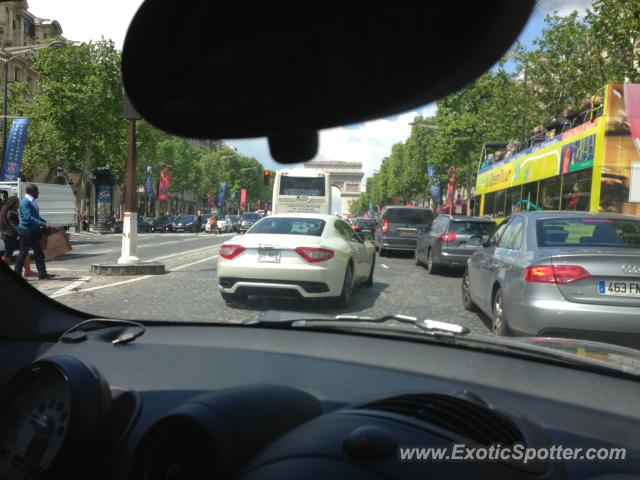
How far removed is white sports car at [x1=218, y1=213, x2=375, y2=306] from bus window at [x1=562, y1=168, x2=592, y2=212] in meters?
3.99

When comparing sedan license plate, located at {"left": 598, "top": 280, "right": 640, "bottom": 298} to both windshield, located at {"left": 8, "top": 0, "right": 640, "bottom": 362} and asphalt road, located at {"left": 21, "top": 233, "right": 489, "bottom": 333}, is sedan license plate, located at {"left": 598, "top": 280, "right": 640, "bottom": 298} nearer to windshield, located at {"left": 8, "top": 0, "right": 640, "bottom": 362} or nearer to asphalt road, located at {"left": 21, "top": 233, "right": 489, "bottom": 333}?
windshield, located at {"left": 8, "top": 0, "right": 640, "bottom": 362}

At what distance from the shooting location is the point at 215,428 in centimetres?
192

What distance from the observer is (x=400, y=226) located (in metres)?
18.5

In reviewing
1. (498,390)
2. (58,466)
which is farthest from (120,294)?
(498,390)

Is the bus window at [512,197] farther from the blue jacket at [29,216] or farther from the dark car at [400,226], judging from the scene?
the blue jacket at [29,216]

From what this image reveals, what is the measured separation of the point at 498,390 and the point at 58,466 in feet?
5.33

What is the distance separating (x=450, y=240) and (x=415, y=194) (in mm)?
5876

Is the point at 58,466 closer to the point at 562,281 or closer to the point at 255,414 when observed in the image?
the point at 255,414

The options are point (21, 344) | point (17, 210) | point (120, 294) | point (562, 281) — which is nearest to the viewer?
point (21, 344)

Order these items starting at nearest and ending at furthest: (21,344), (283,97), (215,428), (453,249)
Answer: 1. (283,97)
2. (215,428)
3. (21,344)
4. (453,249)

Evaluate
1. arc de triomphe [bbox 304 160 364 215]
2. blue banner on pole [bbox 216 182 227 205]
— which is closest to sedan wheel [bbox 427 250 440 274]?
arc de triomphe [bbox 304 160 364 215]

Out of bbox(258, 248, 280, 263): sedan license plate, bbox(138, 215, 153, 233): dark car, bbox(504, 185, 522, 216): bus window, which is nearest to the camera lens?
bbox(258, 248, 280, 263): sedan license plate

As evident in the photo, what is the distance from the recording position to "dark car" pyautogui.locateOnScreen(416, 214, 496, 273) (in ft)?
37.3

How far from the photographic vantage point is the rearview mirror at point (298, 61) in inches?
39.8
